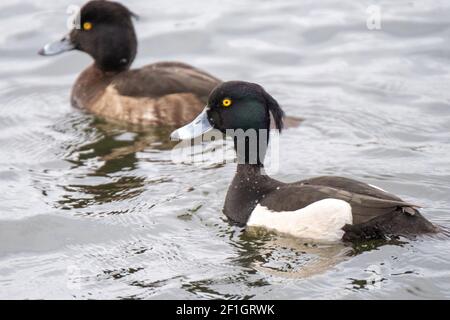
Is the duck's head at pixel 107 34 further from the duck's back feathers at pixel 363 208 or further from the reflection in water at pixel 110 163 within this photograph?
the duck's back feathers at pixel 363 208

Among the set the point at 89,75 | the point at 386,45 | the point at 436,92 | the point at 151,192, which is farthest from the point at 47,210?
the point at 386,45

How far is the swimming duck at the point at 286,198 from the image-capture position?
287 inches

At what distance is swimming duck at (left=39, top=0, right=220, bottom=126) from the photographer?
1052cm

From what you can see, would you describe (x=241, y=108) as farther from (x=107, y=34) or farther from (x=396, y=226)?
(x=107, y=34)

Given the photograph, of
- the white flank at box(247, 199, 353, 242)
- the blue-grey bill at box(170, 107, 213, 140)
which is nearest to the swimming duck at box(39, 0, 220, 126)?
the blue-grey bill at box(170, 107, 213, 140)

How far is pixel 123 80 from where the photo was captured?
10766 mm

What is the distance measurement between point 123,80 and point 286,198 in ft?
12.2

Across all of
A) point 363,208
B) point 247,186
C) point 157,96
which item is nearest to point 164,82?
point 157,96

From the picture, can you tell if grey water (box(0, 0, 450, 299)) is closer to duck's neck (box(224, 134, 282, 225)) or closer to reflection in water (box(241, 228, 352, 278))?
reflection in water (box(241, 228, 352, 278))

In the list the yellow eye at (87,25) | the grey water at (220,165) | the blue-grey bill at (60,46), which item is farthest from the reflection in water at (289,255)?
the blue-grey bill at (60,46)

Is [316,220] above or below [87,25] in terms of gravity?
below

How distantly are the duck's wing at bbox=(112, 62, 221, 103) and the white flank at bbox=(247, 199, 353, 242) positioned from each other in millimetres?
3070
